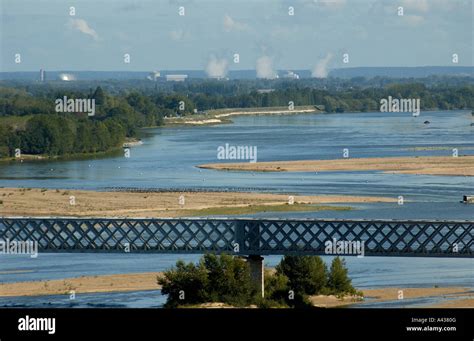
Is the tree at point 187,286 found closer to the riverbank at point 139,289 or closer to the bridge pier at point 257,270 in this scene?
the riverbank at point 139,289

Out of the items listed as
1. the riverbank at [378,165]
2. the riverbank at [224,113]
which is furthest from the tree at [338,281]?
the riverbank at [224,113]

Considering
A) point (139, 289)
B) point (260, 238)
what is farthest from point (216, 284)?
point (139, 289)

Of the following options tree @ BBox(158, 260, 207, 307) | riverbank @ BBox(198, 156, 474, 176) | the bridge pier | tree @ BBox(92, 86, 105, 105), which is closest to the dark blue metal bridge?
the bridge pier

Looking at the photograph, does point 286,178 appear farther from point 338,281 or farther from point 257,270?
point 257,270

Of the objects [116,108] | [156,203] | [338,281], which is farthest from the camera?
Result: [116,108]

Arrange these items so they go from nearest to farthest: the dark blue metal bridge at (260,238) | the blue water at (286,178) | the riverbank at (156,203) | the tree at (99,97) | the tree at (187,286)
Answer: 1. the tree at (187,286)
2. the dark blue metal bridge at (260,238)
3. the blue water at (286,178)
4. the riverbank at (156,203)
5. the tree at (99,97)
